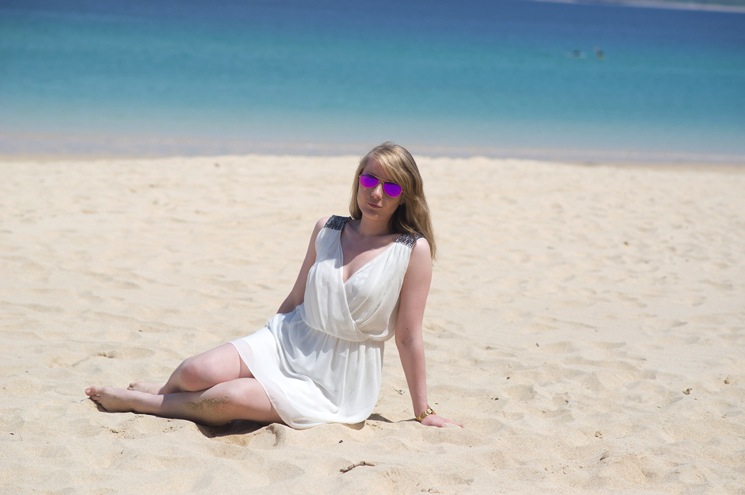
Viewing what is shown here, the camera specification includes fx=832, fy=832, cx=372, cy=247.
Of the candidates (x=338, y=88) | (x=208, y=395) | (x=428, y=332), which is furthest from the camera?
(x=338, y=88)

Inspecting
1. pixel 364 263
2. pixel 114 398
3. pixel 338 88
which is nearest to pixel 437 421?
pixel 364 263

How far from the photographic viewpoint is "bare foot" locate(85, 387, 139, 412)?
366 centimetres

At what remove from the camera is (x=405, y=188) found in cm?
367

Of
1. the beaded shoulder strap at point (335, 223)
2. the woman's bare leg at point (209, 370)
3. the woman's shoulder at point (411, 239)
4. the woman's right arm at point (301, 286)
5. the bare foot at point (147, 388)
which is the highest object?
the beaded shoulder strap at point (335, 223)

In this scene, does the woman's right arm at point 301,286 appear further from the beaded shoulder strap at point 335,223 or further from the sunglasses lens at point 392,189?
the sunglasses lens at point 392,189

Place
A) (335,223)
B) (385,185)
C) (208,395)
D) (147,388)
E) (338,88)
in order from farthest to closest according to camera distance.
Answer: (338,88) < (335,223) < (147,388) < (385,185) < (208,395)

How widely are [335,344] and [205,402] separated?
23.8 inches

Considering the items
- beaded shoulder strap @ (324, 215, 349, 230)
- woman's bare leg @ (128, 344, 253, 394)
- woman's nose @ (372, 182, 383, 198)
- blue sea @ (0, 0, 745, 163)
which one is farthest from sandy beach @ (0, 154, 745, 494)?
blue sea @ (0, 0, 745, 163)

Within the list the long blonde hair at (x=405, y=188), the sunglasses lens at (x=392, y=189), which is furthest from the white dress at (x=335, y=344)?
the sunglasses lens at (x=392, y=189)

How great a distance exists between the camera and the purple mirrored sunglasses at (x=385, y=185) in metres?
3.64

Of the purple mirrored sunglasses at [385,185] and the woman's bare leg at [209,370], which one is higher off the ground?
the purple mirrored sunglasses at [385,185]

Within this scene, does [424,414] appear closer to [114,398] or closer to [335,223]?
[335,223]

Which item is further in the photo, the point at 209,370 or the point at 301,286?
the point at 301,286

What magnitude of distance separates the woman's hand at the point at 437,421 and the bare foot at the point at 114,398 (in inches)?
51.0
